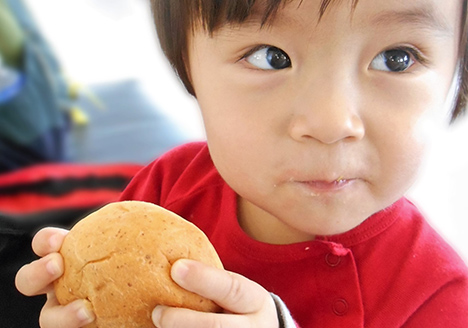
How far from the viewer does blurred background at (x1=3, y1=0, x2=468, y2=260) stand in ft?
6.51

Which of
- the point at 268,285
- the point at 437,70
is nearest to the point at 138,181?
the point at 268,285

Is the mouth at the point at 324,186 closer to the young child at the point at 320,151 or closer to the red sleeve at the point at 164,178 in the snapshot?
the young child at the point at 320,151

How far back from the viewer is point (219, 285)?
53cm

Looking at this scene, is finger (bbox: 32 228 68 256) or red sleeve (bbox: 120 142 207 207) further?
red sleeve (bbox: 120 142 207 207)

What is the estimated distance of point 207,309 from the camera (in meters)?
0.55

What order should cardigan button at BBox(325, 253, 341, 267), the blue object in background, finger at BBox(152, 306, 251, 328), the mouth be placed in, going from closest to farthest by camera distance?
finger at BBox(152, 306, 251, 328), the mouth, cardigan button at BBox(325, 253, 341, 267), the blue object in background

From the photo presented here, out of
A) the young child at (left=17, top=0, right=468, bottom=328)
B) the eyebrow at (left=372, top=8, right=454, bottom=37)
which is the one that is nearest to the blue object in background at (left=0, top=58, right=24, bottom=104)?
the young child at (left=17, top=0, right=468, bottom=328)

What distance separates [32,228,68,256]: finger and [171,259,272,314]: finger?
0.50 ft

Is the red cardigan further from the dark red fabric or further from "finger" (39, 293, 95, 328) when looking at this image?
the dark red fabric

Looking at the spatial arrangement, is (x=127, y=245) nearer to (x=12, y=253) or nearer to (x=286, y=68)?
(x=286, y=68)

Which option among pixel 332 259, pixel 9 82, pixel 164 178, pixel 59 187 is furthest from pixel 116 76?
pixel 332 259

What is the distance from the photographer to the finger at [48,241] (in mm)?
594

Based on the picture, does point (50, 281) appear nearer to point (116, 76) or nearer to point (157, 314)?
point (157, 314)

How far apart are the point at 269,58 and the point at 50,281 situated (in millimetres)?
349
